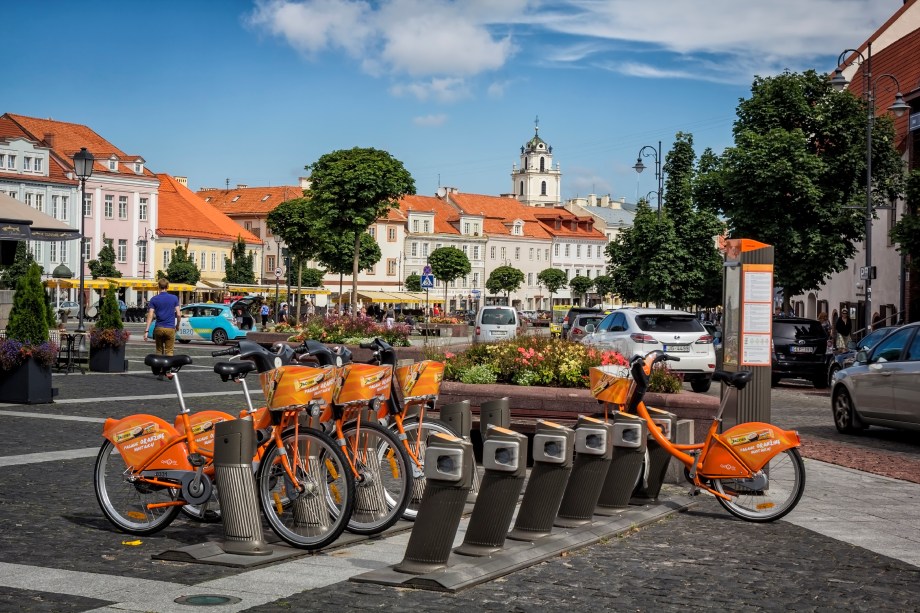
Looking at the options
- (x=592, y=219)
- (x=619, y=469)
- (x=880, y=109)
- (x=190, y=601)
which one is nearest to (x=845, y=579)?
(x=619, y=469)

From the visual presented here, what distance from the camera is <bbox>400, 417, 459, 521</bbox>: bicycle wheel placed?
882cm

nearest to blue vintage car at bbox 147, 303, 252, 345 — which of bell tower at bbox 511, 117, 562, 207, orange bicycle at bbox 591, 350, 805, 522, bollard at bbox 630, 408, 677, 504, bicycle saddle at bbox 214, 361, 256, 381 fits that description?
bollard at bbox 630, 408, 677, 504

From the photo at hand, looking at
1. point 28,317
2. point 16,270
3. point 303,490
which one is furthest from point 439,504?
point 16,270

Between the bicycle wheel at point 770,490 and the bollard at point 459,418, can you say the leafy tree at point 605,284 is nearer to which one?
the bicycle wheel at point 770,490

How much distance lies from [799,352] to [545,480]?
2056cm

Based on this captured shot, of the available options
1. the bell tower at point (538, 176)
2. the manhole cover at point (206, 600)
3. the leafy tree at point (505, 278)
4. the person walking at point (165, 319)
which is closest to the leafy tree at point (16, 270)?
the person walking at point (165, 319)

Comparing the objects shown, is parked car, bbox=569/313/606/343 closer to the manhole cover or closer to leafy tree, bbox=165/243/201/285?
the manhole cover

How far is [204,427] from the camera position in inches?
316

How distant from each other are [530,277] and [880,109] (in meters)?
91.8

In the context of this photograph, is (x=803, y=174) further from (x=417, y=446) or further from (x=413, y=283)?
(x=413, y=283)

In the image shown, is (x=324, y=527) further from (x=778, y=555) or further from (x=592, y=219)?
(x=592, y=219)

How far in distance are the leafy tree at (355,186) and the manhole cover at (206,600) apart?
41.2 m

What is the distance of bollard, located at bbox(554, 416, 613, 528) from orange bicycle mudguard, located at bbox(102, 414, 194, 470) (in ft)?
8.86

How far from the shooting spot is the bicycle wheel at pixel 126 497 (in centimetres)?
804
